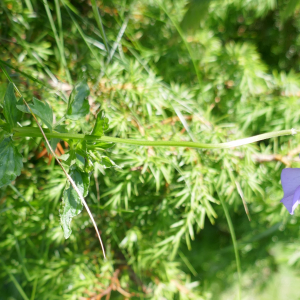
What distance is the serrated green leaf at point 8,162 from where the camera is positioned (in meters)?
0.33

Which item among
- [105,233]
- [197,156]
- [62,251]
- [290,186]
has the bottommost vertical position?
[62,251]

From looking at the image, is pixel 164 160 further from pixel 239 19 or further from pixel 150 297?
pixel 239 19

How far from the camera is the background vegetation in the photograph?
576 mm

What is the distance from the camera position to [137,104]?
24.5 inches

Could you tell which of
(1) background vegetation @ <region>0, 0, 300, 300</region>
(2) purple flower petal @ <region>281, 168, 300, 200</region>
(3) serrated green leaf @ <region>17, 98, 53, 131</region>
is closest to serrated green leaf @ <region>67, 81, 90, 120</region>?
(3) serrated green leaf @ <region>17, 98, 53, 131</region>

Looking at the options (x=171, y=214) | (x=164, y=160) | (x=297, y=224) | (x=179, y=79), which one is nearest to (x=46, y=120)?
(x=164, y=160)

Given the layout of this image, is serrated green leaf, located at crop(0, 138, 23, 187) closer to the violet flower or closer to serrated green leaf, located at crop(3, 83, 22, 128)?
serrated green leaf, located at crop(3, 83, 22, 128)

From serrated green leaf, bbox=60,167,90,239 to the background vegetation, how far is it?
0.15 metres

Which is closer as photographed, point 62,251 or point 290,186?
point 290,186

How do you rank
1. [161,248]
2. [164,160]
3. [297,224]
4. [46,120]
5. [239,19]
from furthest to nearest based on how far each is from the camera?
[239,19] → [297,224] → [161,248] → [164,160] → [46,120]

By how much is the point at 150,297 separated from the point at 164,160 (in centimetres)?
37

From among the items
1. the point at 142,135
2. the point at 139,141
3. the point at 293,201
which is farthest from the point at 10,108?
the point at 293,201

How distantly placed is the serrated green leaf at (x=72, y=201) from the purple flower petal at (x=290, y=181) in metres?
0.27

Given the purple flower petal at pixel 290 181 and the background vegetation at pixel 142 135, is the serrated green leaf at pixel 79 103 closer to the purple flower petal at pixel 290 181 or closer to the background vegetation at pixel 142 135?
the background vegetation at pixel 142 135
